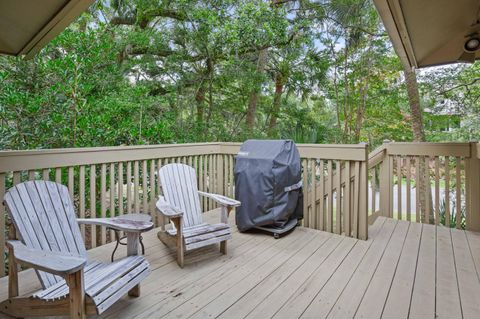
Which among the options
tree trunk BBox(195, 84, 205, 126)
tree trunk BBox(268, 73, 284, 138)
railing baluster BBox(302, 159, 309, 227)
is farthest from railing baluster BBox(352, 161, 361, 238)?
tree trunk BBox(268, 73, 284, 138)

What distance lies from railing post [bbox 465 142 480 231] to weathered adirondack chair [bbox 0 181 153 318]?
3734mm

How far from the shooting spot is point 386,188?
3973 mm

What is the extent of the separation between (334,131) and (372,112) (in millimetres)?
1617

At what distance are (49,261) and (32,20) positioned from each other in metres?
1.88

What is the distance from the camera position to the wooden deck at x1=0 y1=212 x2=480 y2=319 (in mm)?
1881

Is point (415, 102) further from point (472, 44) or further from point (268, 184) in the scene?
point (268, 184)

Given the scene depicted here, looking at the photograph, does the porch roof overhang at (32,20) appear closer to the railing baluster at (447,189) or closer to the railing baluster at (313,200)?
the railing baluster at (313,200)

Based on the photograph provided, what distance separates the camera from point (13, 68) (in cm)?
374

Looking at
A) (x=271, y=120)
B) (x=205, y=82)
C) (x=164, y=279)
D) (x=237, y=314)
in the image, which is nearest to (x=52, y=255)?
(x=164, y=279)

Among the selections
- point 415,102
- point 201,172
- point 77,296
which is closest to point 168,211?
point 77,296

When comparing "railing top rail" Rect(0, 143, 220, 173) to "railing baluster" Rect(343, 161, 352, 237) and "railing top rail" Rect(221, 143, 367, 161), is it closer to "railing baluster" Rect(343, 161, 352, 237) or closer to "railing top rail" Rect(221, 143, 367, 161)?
"railing top rail" Rect(221, 143, 367, 161)

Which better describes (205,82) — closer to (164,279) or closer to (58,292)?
(164,279)

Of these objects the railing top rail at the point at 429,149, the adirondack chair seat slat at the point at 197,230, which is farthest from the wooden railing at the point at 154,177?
the railing top rail at the point at 429,149

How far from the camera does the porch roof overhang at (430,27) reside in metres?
2.30
